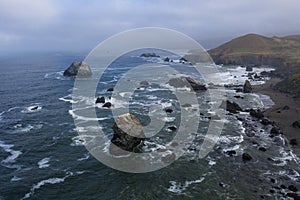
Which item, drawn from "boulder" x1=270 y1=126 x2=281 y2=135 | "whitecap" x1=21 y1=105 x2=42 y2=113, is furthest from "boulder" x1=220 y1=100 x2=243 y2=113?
"whitecap" x1=21 y1=105 x2=42 y2=113

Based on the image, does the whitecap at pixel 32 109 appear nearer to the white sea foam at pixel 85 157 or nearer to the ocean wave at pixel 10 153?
the ocean wave at pixel 10 153

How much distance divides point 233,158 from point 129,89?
62.2 m

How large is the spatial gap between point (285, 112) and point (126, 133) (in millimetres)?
47348

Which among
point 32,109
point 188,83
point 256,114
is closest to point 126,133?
point 32,109

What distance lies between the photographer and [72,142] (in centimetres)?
5478

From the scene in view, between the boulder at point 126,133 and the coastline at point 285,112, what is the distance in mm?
28466

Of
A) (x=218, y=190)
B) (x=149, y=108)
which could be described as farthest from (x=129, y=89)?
(x=218, y=190)

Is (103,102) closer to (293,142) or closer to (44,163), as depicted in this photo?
(44,163)

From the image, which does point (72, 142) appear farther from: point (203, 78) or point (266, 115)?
point (203, 78)

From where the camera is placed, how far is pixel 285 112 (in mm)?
77375

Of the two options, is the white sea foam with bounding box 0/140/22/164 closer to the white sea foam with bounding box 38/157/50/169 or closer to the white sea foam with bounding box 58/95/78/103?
the white sea foam with bounding box 38/157/50/169

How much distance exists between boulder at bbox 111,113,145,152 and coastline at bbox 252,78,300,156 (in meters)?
28.5

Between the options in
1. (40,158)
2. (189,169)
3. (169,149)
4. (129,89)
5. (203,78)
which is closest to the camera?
(189,169)

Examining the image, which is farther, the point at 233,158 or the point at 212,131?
the point at 212,131
